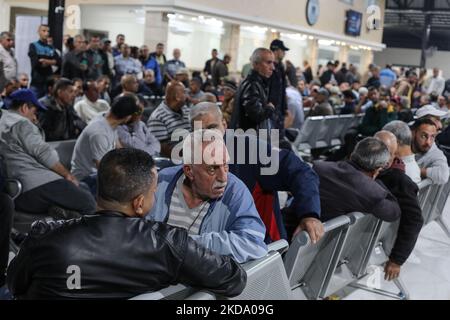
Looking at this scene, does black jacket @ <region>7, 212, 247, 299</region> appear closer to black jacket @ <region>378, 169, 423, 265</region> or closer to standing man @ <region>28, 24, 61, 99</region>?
black jacket @ <region>378, 169, 423, 265</region>

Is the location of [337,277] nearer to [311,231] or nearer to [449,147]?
[311,231]

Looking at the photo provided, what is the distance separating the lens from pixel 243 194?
2521 mm

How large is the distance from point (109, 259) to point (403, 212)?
2.54 m

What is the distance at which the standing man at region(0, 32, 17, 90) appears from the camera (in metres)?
8.83

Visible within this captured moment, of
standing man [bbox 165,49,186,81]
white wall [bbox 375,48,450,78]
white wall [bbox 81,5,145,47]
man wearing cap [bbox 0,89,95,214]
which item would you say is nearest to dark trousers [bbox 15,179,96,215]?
man wearing cap [bbox 0,89,95,214]

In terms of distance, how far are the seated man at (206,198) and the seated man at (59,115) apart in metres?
3.32

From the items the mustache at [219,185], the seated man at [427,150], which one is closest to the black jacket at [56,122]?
the seated man at [427,150]

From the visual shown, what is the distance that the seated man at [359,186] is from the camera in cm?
344

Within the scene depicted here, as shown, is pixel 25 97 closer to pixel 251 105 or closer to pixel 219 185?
pixel 251 105

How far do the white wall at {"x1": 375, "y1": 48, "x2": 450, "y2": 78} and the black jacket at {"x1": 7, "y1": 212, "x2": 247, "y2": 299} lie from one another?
3952 centimetres
